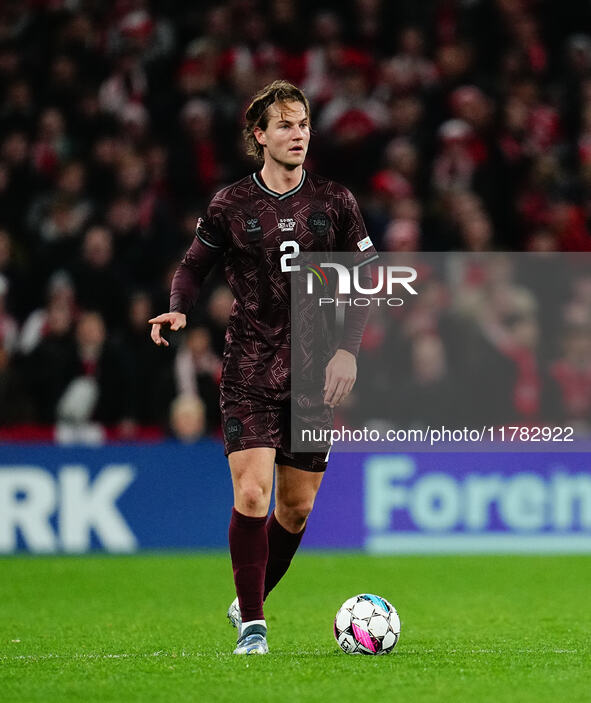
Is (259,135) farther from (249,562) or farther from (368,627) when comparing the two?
(368,627)

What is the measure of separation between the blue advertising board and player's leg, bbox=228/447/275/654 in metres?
4.37

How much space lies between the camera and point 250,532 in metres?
5.32

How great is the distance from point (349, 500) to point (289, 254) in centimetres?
466

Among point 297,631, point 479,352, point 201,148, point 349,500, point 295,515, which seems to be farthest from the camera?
point 201,148

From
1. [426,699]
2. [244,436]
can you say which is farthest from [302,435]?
[426,699]

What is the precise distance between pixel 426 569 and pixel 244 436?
13.2 feet

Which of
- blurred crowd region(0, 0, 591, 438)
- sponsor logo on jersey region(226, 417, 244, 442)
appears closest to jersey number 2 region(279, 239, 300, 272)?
sponsor logo on jersey region(226, 417, 244, 442)

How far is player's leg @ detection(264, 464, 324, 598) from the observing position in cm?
554

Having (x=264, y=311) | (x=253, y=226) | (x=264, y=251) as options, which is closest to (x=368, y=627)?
(x=264, y=311)

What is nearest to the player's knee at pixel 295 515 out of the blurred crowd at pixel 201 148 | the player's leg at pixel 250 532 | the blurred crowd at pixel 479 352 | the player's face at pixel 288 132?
the player's leg at pixel 250 532

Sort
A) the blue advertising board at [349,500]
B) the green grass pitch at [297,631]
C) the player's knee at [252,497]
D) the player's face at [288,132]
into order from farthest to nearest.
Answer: the blue advertising board at [349,500]
the player's face at [288,132]
the player's knee at [252,497]
the green grass pitch at [297,631]

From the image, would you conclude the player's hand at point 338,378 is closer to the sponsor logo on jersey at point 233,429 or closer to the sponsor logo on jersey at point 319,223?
the sponsor logo on jersey at point 233,429

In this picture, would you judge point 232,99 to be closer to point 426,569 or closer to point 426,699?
point 426,569

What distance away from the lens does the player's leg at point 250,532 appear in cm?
526
